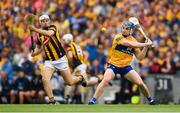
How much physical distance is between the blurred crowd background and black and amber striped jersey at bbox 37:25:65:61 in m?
4.71

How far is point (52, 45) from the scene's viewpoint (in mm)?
21031

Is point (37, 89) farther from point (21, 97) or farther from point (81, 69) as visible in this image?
point (81, 69)

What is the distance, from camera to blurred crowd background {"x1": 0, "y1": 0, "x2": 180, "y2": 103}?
2688cm

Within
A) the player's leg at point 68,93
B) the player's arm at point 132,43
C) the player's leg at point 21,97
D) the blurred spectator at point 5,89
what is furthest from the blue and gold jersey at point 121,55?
the blurred spectator at point 5,89

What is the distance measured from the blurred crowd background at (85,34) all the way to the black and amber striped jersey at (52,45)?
15.5 ft

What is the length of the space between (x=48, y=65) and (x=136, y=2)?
9.92 meters

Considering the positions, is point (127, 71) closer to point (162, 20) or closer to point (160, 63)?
point (160, 63)

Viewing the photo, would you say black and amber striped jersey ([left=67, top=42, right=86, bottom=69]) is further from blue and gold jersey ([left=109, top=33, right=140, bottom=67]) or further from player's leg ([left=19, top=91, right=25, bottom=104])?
blue and gold jersey ([left=109, top=33, right=140, bottom=67])

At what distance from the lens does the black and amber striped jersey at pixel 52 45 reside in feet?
68.6

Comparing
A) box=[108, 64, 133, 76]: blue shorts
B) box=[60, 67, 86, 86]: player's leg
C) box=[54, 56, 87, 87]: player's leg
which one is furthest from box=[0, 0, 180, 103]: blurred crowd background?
box=[108, 64, 133, 76]: blue shorts

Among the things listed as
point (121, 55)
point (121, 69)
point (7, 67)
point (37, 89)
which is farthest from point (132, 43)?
point (7, 67)

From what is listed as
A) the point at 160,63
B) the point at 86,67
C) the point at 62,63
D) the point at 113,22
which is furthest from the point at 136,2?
the point at 62,63

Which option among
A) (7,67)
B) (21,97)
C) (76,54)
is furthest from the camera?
(7,67)

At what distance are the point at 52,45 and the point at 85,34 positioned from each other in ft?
28.2
